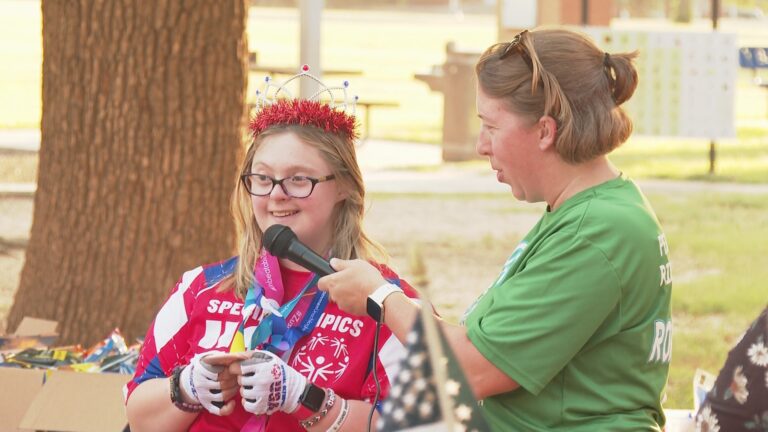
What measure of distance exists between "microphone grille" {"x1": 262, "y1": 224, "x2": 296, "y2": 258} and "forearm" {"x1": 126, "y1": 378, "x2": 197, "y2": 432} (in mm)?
445

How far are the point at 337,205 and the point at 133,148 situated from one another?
7.92ft

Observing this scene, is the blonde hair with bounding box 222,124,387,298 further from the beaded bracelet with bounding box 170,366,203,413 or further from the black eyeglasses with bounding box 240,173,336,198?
the beaded bracelet with bounding box 170,366,203,413

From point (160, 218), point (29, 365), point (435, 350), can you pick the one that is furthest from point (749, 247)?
point (435, 350)

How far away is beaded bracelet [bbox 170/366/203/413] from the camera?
311 centimetres

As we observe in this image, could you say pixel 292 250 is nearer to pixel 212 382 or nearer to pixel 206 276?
pixel 212 382

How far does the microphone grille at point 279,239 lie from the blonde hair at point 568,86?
1.81 feet

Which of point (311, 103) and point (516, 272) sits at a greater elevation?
point (311, 103)

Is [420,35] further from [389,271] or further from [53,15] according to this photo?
[389,271]

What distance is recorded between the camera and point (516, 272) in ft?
9.30

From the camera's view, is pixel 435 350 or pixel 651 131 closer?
pixel 435 350

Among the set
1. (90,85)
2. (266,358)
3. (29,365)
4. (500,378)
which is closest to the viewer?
(500,378)

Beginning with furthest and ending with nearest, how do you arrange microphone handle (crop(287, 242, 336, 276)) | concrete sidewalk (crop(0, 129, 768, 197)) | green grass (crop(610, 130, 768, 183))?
green grass (crop(610, 130, 768, 183)) → concrete sidewalk (crop(0, 129, 768, 197)) → microphone handle (crop(287, 242, 336, 276))

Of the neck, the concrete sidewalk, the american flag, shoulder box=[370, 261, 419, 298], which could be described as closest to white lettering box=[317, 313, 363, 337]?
shoulder box=[370, 261, 419, 298]

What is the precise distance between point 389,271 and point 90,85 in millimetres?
2670
